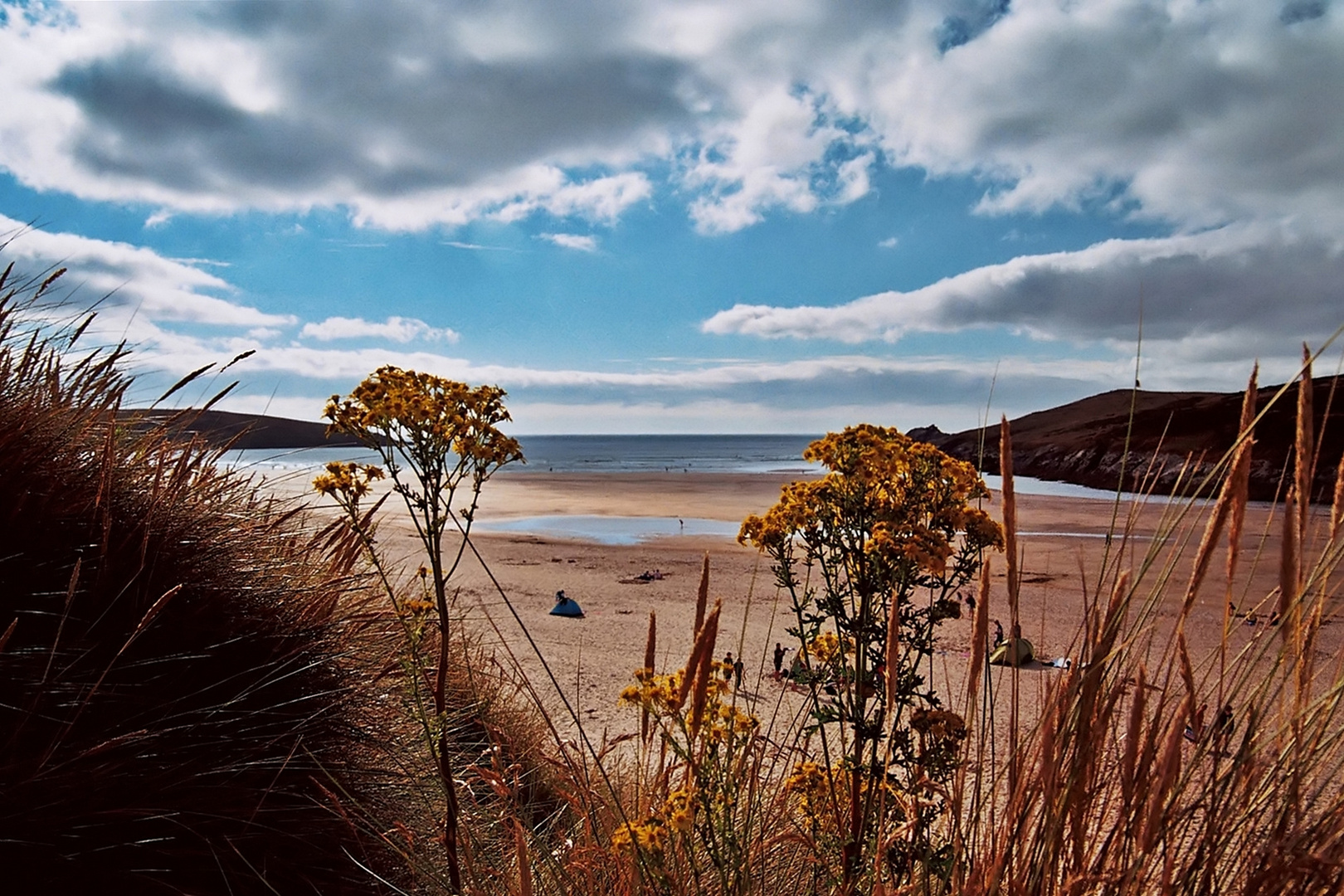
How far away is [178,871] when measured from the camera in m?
2.18

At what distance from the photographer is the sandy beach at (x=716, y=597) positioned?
202 inches

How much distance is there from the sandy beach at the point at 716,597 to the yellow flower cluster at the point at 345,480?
547mm

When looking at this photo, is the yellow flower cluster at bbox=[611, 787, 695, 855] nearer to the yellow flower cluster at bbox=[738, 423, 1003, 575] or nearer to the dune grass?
the dune grass

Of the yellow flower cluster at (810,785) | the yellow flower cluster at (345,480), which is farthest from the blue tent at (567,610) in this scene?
the yellow flower cluster at (345,480)

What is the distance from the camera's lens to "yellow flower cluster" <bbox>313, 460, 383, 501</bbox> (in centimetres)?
226

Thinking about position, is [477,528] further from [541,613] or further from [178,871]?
[178,871]

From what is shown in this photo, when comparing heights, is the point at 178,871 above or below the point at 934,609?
below

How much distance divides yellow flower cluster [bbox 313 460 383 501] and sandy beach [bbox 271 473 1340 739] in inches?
21.5

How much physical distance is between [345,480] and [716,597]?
25.7 ft

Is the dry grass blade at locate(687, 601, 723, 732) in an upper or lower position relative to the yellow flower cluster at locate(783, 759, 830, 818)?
upper

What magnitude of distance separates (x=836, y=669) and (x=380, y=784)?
1505mm

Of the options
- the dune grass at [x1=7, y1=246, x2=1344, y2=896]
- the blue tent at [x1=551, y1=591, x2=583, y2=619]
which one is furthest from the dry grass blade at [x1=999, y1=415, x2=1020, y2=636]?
the blue tent at [x1=551, y1=591, x2=583, y2=619]

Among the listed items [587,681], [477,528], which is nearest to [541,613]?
[587,681]

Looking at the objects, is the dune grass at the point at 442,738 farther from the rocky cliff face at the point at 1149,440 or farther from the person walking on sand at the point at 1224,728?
the rocky cliff face at the point at 1149,440
